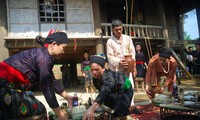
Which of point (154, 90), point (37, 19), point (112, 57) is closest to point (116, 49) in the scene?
point (112, 57)

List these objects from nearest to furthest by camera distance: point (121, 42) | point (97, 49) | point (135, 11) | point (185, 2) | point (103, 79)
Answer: point (103, 79) < point (121, 42) < point (97, 49) < point (135, 11) < point (185, 2)

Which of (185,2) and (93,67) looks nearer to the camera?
(93,67)

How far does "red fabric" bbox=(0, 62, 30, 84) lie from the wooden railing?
323 inches

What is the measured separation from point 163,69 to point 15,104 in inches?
113

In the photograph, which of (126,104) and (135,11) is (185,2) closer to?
(135,11)

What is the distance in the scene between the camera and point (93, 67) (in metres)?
2.70

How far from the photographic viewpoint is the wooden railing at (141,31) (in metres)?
10.5

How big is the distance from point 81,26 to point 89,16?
57 cm

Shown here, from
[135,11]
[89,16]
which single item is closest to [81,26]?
[89,16]

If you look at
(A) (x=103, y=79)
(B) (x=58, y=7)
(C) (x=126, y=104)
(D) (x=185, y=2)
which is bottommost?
(C) (x=126, y=104)

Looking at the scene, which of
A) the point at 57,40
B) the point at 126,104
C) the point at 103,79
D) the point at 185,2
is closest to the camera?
the point at 57,40

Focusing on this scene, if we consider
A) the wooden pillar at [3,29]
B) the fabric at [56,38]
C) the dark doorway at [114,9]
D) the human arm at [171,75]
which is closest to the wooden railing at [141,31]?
the dark doorway at [114,9]

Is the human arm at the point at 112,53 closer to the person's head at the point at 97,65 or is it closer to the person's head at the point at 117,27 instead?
the person's head at the point at 117,27

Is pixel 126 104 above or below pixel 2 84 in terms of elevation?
below
